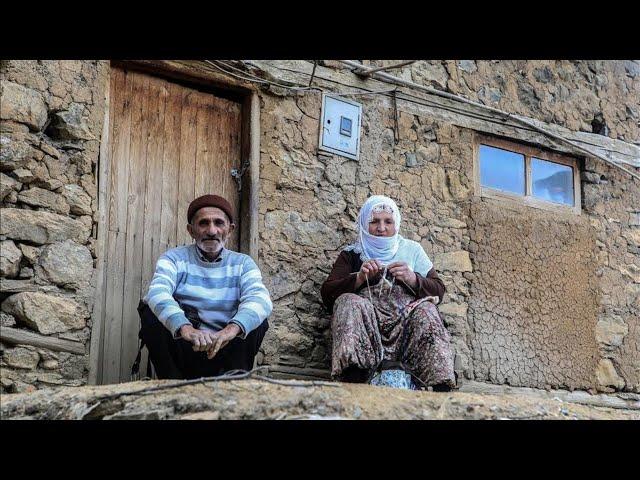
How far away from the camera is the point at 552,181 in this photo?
7.33 metres

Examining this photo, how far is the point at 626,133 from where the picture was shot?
7695 millimetres

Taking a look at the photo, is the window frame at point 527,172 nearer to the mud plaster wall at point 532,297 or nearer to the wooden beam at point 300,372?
the mud plaster wall at point 532,297

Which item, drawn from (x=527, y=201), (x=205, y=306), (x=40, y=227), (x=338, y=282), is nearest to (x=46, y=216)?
(x=40, y=227)

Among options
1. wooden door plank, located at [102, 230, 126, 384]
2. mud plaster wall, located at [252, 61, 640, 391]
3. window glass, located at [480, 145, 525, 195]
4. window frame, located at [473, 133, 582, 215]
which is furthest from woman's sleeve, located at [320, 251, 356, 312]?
window glass, located at [480, 145, 525, 195]

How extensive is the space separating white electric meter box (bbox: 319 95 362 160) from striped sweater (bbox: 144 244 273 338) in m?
1.24

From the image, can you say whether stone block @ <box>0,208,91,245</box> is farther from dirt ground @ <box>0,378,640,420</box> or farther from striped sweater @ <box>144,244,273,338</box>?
dirt ground @ <box>0,378,640,420</box>

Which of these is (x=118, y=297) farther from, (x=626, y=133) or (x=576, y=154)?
(x=626, y=133)

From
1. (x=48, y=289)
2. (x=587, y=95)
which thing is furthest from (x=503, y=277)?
(x=48, y=289)

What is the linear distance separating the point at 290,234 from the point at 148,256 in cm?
88

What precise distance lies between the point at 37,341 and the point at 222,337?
1005 mm

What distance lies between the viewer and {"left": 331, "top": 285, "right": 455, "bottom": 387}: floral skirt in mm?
5215

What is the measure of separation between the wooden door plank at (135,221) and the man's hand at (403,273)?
4.76 feet

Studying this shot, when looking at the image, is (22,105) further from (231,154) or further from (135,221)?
(231,154)

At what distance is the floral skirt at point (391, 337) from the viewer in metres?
5.21
